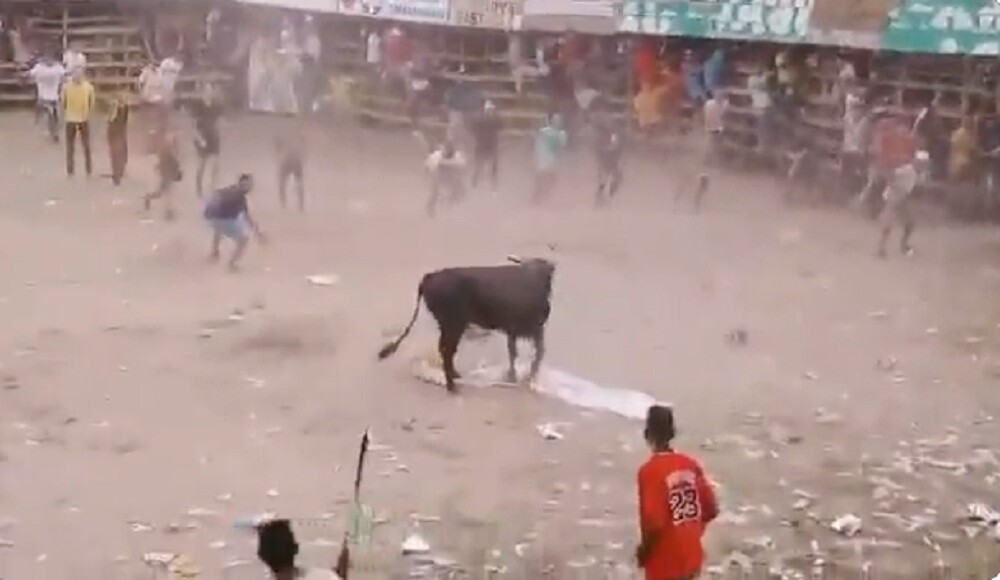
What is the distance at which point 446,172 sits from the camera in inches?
110

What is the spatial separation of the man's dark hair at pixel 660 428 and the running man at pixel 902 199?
2.06 feet

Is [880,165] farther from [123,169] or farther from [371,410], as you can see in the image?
[123,169]

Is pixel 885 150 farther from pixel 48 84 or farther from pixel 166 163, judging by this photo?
pixel 48 84

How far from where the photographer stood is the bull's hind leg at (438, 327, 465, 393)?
278 centimetres

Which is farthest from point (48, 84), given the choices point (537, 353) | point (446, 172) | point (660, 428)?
point (660, 428)

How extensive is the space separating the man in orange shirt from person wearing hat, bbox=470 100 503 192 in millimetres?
574

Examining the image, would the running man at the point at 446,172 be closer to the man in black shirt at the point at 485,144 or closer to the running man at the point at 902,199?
the man in black shirt at the point at 485,144

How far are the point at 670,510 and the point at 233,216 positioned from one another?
2.93ft

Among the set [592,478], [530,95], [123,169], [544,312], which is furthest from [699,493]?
[123,169]

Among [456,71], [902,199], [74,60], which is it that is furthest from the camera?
[902,199]

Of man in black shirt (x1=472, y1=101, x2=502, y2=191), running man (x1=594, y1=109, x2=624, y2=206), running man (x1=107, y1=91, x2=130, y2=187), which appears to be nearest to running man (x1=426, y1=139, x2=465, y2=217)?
man in black shirt (x1=472, y1=101, x2=502, y2=191)

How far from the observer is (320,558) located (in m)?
2.50

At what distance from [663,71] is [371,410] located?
777mm

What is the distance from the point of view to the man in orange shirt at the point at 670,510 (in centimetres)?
236
